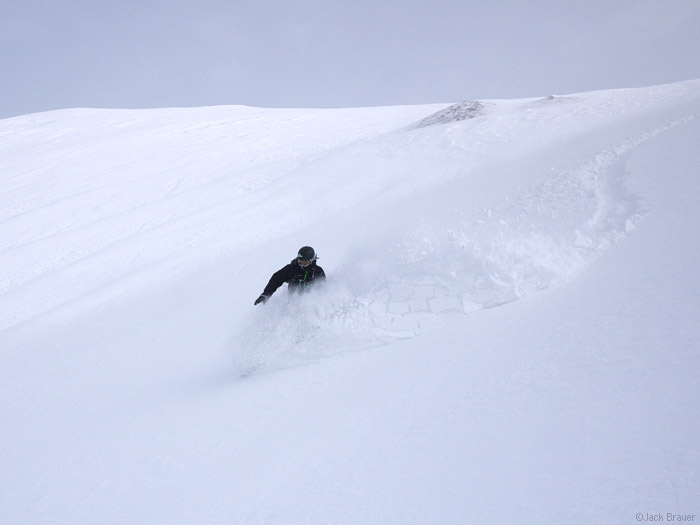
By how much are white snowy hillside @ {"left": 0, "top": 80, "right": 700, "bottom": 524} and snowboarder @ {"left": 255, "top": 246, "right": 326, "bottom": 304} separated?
0.61ft

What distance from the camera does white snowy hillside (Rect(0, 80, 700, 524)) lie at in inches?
76.8

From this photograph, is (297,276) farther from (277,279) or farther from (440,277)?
(440,277)

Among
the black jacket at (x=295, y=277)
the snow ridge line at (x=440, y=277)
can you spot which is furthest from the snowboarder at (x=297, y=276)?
the snow ridge line at (x=440, y=277)

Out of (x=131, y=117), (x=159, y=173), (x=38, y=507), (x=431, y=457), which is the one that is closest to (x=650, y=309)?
(x=431, y=457)

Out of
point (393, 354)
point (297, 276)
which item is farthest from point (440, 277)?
point (297, 276)

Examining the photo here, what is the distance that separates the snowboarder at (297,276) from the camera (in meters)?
4.07

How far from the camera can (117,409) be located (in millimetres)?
3531

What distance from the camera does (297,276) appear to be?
4219 millimetres

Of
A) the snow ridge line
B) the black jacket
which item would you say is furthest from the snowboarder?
the snow ridge line

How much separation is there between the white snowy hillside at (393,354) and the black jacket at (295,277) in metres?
0.18

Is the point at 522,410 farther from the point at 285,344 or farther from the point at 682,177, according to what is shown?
the point at 682,177

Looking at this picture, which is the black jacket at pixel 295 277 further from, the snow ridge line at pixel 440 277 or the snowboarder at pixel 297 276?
the snow ridge line at pixel 440 277

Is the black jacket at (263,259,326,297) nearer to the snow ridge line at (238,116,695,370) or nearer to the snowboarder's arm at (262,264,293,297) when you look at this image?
the snowboarder's arm at (262,264,293,297)

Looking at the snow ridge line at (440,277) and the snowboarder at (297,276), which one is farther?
the snowboarder at (297,276)
